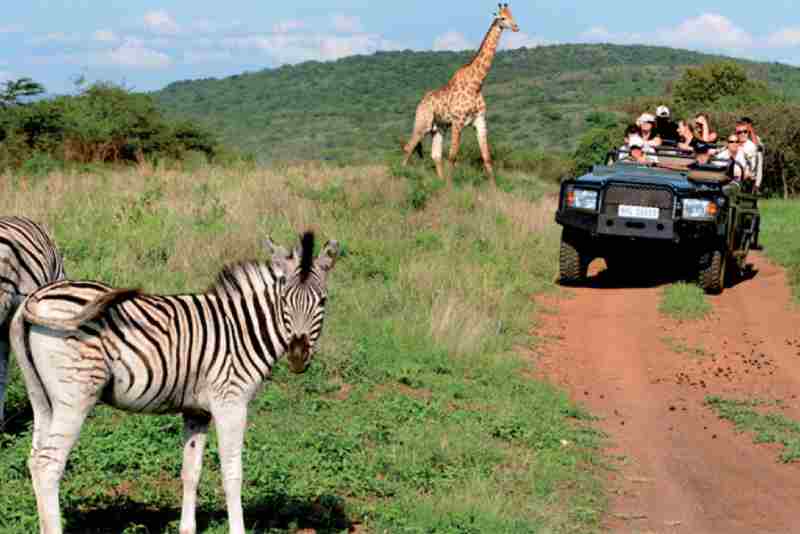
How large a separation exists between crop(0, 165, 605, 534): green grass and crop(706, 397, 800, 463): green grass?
127 centimetres

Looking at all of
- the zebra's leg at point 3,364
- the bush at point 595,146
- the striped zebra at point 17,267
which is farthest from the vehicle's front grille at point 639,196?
the bush at point 595,146

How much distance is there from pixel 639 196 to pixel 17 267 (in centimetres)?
896

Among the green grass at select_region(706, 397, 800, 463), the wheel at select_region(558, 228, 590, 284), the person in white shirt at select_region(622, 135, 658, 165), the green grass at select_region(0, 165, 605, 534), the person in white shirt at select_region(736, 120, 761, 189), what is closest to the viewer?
the green grass at select_region(0, 165, 605, 534)

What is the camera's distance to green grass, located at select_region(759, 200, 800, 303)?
57.9 ft

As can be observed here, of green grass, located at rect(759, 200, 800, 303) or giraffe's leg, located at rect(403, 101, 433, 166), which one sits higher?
giraffe's leg, located at rect(403, 101, 433, 166)

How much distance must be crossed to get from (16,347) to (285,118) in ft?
207

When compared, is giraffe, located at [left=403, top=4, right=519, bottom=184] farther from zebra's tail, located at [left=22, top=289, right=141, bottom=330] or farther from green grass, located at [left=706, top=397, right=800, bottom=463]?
zebra's tail, located at [left=22, top=289, right=141, bottom=330]

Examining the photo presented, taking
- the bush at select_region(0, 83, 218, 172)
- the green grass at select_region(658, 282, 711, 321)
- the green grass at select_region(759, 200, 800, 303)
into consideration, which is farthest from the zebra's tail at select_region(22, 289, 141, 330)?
the bush at select_region(0, 83, 218, 172)

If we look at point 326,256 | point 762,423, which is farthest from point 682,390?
point 326,256

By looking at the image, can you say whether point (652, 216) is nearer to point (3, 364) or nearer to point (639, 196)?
point (639, 196)

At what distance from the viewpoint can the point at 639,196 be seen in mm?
14656

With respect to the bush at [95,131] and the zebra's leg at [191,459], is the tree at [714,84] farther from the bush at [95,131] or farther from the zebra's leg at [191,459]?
the zebra's leg at [191,459]

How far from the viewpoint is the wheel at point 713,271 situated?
1484 centimetres

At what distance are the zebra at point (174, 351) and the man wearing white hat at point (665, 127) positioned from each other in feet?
44.8
